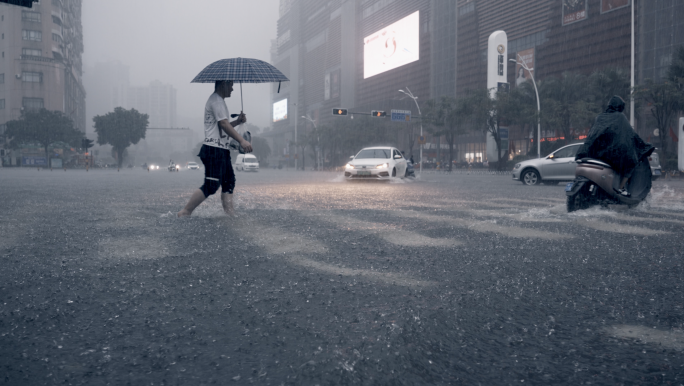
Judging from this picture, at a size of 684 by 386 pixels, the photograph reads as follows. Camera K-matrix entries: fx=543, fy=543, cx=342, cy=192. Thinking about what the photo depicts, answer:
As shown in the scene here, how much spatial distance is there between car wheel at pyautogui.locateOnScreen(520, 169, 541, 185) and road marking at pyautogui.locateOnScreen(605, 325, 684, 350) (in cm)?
1725

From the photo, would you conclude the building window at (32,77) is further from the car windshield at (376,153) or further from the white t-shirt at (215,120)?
the white t-shirt at (215,120)

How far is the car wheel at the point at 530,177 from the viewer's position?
748 inches

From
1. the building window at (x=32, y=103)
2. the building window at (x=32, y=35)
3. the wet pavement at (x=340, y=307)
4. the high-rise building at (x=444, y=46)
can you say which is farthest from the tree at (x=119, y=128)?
the wet pavement at (x=340, y=307)

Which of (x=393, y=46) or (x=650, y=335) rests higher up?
(x=393, y=46)

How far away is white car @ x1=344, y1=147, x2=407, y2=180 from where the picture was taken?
66.1ft

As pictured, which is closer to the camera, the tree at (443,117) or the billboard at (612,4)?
the tree at (443,117)

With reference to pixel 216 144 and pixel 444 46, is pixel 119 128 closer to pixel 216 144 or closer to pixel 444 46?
pixel 444 46

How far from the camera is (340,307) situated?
A: 2916 mm

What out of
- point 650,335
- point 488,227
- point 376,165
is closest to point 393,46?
point 376,165

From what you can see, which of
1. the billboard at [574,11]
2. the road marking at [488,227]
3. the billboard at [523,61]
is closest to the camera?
the road marking at [488,227]

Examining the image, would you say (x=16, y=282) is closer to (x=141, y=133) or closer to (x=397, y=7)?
(x=141, y=133)

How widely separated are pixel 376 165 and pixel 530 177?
216 inches

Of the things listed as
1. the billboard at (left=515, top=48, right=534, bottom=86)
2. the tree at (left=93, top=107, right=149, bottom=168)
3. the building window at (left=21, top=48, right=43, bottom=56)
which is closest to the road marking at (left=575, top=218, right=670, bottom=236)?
the billboard at (left=515, top=48, right=534, bottom=86)

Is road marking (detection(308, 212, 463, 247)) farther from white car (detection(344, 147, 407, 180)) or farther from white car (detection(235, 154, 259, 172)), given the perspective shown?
white car (detection(235, 154, 259, 172))
